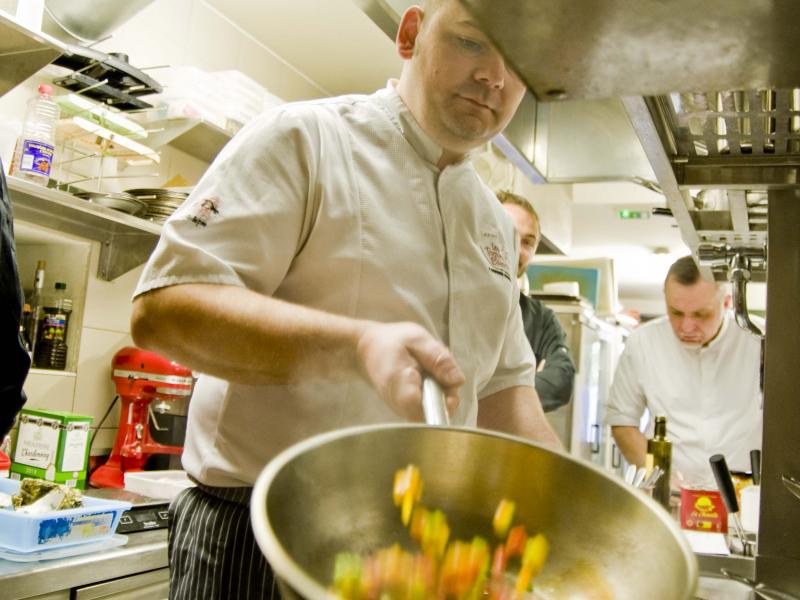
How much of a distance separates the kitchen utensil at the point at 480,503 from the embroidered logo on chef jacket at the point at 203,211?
0.38 metres

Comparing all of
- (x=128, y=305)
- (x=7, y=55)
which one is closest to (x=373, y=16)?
(x=7, y=55)

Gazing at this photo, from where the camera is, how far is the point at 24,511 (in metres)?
1.57

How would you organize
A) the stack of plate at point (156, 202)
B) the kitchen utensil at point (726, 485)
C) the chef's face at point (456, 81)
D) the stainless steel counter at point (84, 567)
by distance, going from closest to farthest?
the chef's face at point (456, 81) < the stainless steel counter at point (84, 567) < the kitchen utensil at point (726, 485) < the stack of plate at point (156, 202)

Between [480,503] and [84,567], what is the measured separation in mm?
1315

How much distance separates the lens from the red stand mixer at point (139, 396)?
2.41 meters

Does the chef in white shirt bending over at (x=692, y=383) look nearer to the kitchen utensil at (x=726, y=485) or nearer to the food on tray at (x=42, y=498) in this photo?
the kitchen utensil at (x=726, y=485)

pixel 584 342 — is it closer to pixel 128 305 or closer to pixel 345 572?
pixel 128 305

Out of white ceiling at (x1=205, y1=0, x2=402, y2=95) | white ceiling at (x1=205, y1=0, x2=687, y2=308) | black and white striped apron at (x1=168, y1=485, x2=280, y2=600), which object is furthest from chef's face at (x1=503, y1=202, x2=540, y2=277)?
black and white striped apron at (x1=168, y1=485, x2=280, y2=600)

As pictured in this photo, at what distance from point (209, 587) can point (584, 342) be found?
13.0 ft

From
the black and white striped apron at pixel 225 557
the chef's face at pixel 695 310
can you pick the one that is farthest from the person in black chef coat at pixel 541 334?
the black and white striped apron at pixel 225 557

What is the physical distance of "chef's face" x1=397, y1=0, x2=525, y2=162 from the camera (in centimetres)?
96

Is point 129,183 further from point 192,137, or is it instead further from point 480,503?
point 480,503

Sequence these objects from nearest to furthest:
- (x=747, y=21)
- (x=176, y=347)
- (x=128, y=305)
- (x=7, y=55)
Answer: (x=747, y=21)
(x=176, y=347)
(x=7, y=55)
(x=128, y=305)

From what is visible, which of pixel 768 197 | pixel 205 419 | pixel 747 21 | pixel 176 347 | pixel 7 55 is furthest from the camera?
pixel 7 55
